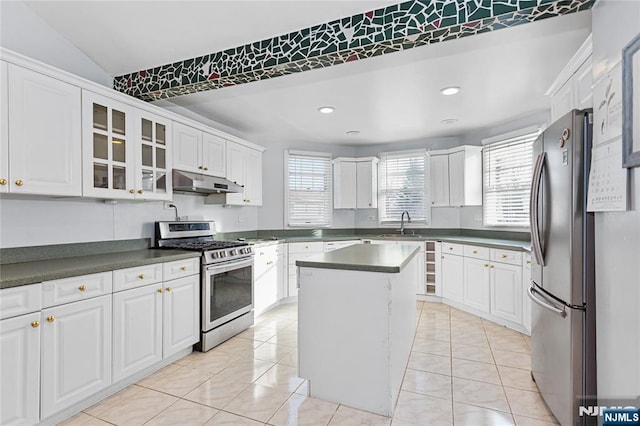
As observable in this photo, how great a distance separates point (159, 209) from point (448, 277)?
3617 millimetres

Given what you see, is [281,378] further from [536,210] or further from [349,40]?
[349,40]

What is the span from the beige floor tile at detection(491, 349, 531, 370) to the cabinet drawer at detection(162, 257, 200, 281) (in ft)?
8.91

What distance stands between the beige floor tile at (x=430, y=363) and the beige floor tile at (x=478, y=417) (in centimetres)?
46

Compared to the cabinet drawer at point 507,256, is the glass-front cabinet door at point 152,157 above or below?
above

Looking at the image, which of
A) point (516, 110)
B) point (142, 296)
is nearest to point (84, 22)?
point (142, 296)

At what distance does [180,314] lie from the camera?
2734 millimetres

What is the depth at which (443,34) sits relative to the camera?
1.94 m

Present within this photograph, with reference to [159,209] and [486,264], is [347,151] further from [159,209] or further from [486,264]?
[159,209]

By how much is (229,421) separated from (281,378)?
58cm

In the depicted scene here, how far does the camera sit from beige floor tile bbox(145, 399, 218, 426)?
1.97 meters

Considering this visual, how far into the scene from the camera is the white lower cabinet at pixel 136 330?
7.29 feet

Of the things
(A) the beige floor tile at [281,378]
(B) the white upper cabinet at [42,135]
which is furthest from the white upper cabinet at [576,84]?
(B) the white upper cabinet at [42,135]

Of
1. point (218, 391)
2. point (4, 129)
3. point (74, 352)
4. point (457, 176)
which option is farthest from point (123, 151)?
point (457, 176)

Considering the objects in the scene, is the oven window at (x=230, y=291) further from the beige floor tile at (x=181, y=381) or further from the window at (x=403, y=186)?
the window at (x=403, y=186)
